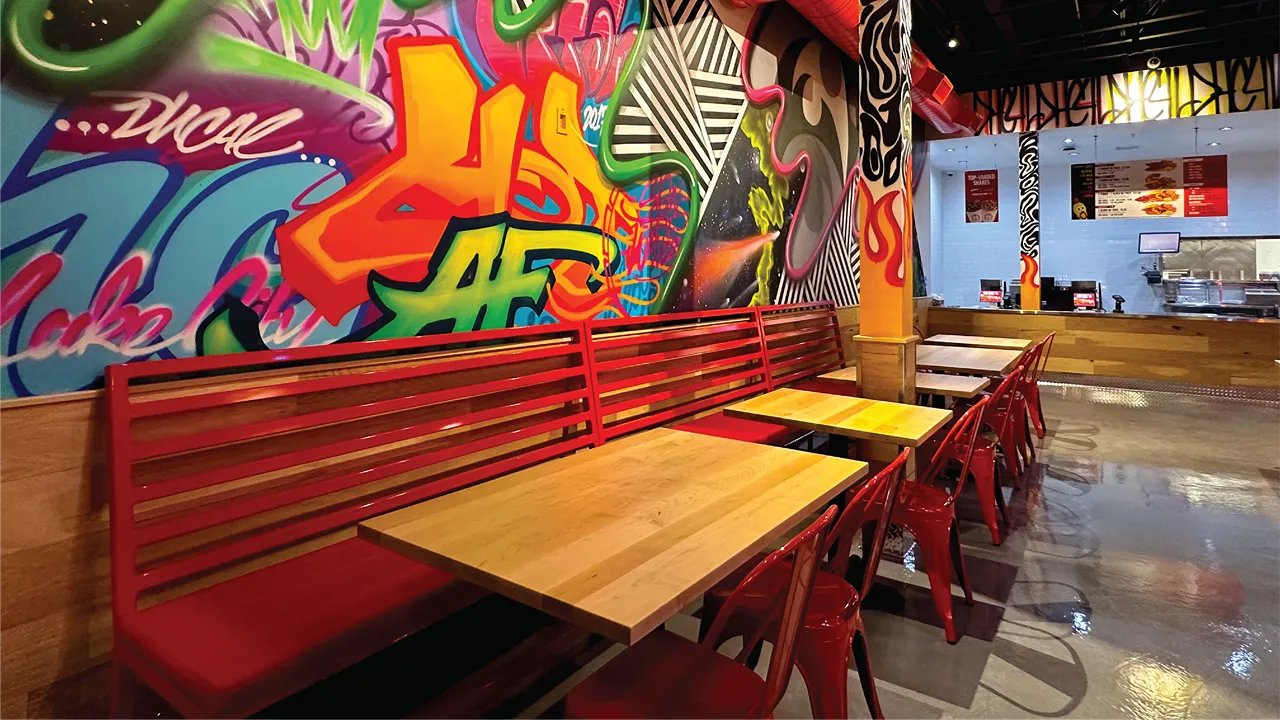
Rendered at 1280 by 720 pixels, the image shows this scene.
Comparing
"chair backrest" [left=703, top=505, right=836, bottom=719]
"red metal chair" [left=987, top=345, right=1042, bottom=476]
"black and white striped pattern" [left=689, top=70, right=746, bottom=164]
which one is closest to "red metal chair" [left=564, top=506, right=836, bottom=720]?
"chair backrest" [left=703, top=505, right=836, bottom=719]

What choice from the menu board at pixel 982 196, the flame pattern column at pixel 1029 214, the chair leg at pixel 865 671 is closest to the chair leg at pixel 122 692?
the chair leg at pixel 865 671

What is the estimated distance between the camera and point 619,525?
161 cm

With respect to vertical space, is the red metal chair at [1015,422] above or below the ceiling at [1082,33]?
below

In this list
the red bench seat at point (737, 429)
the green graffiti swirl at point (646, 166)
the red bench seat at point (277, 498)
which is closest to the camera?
the red bench seat at point (277, 498)

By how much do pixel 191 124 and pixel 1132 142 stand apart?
12871 mm

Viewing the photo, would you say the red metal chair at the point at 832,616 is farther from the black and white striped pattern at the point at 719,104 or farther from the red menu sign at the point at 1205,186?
the red menu sign at the point at 1205,186

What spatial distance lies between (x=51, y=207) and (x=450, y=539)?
1.47 m

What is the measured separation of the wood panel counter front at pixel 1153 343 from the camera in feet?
24.4

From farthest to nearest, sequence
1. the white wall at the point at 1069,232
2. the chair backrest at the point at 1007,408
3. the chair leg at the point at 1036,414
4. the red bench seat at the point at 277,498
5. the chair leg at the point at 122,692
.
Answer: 1. the white wall at the point at 1069,232
2. the chair leg at the point at 1036,414
3. the chair backrest at the point at 1007,408
4. the chair leg at the point at 122,692
5. the red bench seat at the point at 277,498

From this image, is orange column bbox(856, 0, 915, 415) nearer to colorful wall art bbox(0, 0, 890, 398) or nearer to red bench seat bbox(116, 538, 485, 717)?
colorful wall art bbox(0, 0, 890, 398)

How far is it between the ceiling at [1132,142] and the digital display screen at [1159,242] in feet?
4.50

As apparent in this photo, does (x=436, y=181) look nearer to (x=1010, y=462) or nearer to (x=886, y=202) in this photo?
(x=886, y=202)

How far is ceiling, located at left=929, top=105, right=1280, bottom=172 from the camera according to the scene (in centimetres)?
945

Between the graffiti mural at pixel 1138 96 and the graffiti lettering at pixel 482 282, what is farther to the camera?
the graffiti mural at pixel 1138 96
